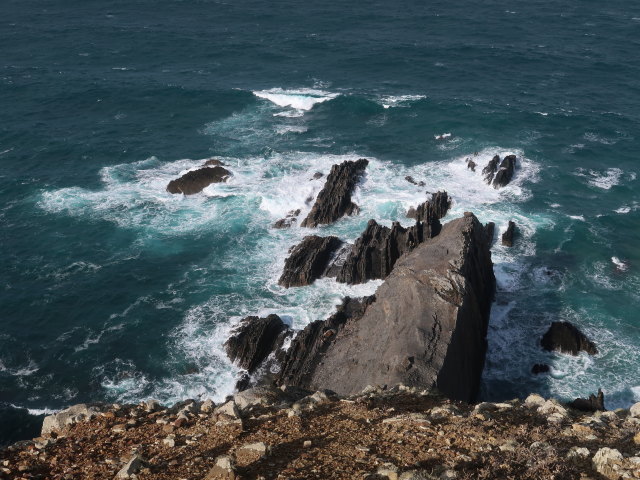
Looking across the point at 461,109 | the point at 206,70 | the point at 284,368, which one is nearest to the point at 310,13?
the point at 206,70

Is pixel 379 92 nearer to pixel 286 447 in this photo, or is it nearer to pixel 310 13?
pixel 310 13

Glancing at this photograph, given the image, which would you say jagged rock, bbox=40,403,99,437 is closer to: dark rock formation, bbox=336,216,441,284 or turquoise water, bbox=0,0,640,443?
turquoise water, bbox=0,0,640,443

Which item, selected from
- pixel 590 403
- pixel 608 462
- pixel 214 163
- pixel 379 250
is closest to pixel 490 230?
pixel 379 250

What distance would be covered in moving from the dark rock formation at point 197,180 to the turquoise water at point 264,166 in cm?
159

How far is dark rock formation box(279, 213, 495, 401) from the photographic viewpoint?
35125 mm

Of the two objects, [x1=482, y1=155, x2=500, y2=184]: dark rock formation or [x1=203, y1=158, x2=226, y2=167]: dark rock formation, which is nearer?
[x1=482, y1=155, x2=500, y2=184]: dark rock formation

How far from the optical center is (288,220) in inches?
2392

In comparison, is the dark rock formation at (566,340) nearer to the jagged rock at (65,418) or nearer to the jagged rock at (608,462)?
the jagged rock at (608,462)

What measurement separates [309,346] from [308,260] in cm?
1110

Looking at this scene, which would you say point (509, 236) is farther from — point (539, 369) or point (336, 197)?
point (336, 197)

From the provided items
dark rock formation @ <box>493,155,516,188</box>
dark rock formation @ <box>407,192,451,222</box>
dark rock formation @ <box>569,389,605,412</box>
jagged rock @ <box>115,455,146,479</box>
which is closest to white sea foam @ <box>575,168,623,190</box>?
dark rock formation @ <box>493,155,516,188</box>

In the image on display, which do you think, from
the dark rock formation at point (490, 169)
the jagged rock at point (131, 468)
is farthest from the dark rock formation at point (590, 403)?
the dark rock formation at point (490, 169)

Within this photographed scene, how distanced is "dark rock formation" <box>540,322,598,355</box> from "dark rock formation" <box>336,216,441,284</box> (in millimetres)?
12510

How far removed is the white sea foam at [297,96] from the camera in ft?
282
